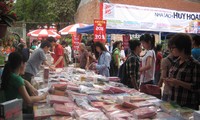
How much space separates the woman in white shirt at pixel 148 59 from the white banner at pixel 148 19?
180 inches

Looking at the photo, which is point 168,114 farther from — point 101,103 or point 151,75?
point 151,75

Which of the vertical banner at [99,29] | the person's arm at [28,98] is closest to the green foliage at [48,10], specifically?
the vertical banner at [99,29]

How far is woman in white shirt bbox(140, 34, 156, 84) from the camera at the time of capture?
4004 mm

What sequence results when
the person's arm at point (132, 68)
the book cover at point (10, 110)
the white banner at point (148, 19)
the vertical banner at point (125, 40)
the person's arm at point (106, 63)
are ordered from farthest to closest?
the vertical banner at point (125, 40) → the white banner at point (148, 19) → the person's arm at point (106, 63) → the person's arm at point (132, 68) → the book cover at point (10, 110)

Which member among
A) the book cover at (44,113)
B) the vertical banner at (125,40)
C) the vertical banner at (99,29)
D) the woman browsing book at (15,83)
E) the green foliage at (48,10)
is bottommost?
the book cover at (44,113)

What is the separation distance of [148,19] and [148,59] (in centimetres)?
569

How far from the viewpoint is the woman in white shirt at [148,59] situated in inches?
158

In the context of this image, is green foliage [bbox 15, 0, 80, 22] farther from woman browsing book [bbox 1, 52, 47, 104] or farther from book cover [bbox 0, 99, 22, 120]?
book cover [bbox 0, 99, 22, 120]

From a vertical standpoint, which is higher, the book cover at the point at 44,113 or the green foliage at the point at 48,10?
the green foliage at the point at 48,10

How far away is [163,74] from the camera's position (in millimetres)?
3674

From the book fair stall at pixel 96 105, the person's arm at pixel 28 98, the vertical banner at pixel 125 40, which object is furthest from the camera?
the vertical banner at pixel 125 40

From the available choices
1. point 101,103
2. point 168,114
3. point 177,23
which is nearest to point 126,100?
point 101,103

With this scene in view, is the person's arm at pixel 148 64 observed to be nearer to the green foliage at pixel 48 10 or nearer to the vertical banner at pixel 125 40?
the vertical banner at pixel 125 40

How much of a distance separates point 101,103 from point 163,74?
1.43m
